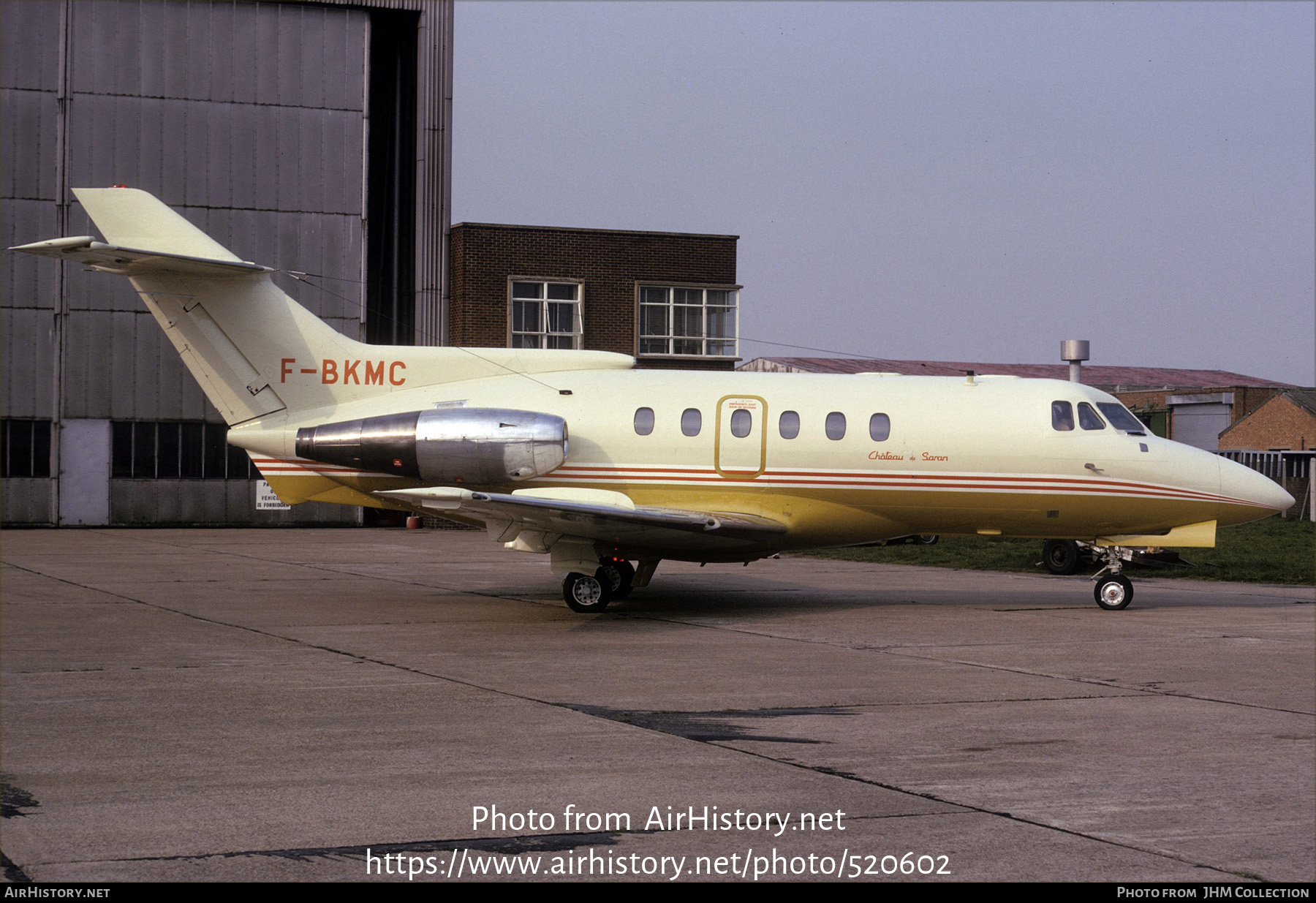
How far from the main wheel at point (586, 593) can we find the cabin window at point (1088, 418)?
270 inches

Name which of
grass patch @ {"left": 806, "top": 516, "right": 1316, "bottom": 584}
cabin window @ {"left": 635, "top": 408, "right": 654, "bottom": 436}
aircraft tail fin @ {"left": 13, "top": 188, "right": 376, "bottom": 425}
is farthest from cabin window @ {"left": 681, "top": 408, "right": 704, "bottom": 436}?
grass patch @ {"left": 806, "top": 516, "right": 1316, "bottom": 584}

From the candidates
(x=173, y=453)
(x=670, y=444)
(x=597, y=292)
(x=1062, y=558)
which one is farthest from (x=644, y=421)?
(x=173, y=453)

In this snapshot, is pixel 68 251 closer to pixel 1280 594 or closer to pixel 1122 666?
pixel 1122 666

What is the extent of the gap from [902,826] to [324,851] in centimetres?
295

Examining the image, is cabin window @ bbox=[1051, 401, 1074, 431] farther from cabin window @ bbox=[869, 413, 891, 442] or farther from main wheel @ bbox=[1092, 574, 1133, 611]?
main wheel @ bbox=[1092, 574, 1133, 611]

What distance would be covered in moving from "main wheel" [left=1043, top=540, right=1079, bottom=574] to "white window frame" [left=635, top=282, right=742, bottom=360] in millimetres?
16393

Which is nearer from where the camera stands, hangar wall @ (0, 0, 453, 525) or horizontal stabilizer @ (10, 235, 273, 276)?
horizontal stabilizer @ (10, 235, 273, 276)

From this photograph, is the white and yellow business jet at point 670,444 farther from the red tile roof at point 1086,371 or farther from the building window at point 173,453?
the red tile roof at point 1086,371

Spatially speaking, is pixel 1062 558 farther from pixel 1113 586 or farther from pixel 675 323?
pixel 675 323

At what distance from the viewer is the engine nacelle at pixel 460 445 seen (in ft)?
53.5

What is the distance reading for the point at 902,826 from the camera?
661 cm

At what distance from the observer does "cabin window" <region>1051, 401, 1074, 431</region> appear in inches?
671

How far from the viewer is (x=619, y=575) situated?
1756cm

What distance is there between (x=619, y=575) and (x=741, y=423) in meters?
2.77
